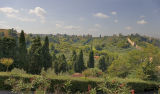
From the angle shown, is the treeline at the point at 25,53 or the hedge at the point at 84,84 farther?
the treeline at the point at 25,53

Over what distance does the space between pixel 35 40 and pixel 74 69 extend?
1812 centimetres

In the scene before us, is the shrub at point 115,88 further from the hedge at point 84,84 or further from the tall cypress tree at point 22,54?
the tall cypress tree at point 22,54

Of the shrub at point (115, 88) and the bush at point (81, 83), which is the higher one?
the shrub at point (115, 88)

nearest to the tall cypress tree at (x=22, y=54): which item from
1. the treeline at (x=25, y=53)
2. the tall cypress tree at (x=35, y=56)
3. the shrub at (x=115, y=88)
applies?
the treeline at (x=25, y=53)

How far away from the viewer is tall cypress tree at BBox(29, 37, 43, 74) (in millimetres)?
22266

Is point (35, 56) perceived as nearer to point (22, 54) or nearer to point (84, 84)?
point (22, 54)

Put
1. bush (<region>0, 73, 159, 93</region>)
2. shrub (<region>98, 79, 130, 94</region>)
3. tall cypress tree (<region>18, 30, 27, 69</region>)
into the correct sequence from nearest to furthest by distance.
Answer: shrub (<region>98, 79, 130, 94</region>), bush (<region>0, 73, 159, 93</region>), tall cypress tree (<region>18, 30, 27, 69</region>)

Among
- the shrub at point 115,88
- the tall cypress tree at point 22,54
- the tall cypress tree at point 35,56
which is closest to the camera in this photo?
the shrub at point 115,88

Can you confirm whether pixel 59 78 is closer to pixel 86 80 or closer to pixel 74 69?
pixel 86 80

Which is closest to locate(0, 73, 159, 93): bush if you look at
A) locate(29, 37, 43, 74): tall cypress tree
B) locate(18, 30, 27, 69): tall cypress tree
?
locate(29, 37, 43, 74): tall cypress tree

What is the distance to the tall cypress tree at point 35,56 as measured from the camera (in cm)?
2227

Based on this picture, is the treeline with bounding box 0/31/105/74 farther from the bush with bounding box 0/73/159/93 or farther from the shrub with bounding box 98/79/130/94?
the shrub with bounding box 98/79/130/94

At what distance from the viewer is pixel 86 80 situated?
354 inches

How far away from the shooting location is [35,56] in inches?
881
